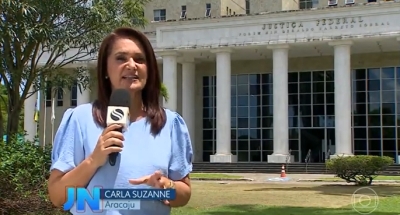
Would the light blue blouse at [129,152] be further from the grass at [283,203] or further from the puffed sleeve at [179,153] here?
the grass at [283,203]

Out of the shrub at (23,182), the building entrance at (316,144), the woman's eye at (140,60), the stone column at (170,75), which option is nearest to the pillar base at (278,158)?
the building entrance at (316,144)

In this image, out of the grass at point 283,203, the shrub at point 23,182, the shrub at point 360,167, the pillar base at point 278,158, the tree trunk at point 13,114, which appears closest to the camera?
the shrub at point 23,182

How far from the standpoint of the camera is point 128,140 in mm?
2348

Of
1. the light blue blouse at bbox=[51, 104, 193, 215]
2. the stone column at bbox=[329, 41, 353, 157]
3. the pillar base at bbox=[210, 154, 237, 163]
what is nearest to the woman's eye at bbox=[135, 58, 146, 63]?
the light blue blouse at bbox=[51, 104, 193, 215]

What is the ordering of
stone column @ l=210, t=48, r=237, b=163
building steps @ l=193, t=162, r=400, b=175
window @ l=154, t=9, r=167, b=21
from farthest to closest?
1. window @ l=154, t=9, r=167, b=21
2. stone column @ l=210, t=48, r=237, b=163
3. building steps @ l=193, t=162, r=400, b=175

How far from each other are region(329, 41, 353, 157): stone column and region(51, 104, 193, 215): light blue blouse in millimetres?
33859

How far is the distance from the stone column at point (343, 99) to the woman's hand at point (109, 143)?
34.3 metres

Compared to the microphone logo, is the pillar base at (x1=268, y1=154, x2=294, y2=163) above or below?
below

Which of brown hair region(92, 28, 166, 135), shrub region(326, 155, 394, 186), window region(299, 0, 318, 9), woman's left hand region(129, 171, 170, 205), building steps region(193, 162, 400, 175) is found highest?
window region(299, 0, 318, 9)

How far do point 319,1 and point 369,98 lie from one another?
891cm

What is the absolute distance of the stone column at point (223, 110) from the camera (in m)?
38.3

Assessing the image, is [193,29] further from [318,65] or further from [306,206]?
[306,206]

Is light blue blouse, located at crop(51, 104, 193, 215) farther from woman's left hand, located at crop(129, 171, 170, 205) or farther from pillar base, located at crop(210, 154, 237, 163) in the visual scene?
pillar base, located at crop(210, 154, 237, 163)

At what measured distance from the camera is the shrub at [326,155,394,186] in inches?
896
